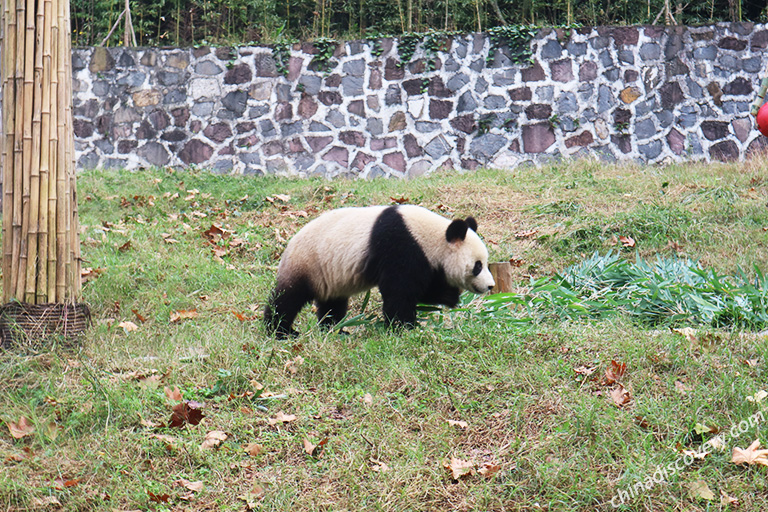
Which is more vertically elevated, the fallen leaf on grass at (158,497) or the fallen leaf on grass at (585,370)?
the fallen leaf on grass at (585,370)

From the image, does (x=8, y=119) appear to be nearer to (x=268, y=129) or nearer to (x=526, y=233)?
(x=526, y=233)

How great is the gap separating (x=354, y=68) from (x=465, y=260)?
688 centimetres

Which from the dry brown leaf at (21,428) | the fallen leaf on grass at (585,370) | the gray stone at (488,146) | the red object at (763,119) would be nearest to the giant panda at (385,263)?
the fallen leaf on grass at (585,370)

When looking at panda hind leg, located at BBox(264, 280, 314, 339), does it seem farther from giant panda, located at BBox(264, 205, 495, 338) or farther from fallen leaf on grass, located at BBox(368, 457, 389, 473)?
fallen leaf on grass, located at BBox(368, 457, 389, 473)

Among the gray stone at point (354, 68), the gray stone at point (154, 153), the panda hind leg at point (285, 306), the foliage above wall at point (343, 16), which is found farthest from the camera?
the foliage above wall at point (343, 16)

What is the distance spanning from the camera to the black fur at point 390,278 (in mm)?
4582

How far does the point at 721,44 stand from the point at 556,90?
2373mm

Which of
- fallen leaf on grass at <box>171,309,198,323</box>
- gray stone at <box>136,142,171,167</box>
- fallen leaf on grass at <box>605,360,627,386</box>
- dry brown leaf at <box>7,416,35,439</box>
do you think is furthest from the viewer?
gray stone at <box>136,142,171,167</box>

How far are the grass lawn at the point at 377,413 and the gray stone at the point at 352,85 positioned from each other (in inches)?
226

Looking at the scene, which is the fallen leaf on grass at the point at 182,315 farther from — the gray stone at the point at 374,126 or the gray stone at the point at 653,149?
the gray stone at the point at 653,149

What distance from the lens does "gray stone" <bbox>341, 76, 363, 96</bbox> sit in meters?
10.9

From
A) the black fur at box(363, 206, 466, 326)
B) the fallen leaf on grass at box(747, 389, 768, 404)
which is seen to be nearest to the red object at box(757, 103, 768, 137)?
the fallen leaf on grass at box(747, 389, 768, 404)

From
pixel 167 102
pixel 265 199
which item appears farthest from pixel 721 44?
pixel 167 102

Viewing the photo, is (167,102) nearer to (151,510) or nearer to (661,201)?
(661,201)
